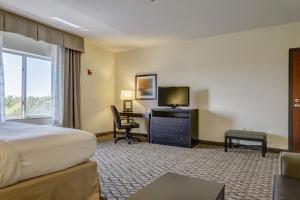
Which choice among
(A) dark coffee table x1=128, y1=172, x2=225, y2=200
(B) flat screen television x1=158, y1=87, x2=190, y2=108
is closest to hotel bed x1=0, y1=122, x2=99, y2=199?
(A) dark coffee table x1=128, y1=172, x2=225, y2=200

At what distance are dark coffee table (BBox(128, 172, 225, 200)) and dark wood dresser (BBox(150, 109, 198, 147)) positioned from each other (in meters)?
2.94

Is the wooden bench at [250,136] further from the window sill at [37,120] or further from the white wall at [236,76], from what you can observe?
the window sill at [37,120]

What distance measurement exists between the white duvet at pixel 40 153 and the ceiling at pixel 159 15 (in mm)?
2231

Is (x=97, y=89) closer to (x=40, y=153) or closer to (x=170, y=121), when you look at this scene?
(x=170, y=121)

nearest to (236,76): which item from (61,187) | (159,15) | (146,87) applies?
(159,15)

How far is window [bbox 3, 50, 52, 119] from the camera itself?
4.04m

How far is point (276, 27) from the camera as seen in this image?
13.7 feet

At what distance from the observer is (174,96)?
5.14 meters

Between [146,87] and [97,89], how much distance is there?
138cm

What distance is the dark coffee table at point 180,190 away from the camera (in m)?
1.42

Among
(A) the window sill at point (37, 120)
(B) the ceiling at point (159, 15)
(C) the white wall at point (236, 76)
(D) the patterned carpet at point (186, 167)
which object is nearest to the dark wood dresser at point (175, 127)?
(D) the patterned carpet at point (186, 167)

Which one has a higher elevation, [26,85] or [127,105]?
[26,85]

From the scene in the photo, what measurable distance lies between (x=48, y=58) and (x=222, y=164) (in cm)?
420

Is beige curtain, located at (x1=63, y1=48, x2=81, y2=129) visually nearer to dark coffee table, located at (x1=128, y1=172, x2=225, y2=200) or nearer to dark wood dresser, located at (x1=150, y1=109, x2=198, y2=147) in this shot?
dark wood dresser, located at (x1=150, y1=109, x2=198, y2=147)
